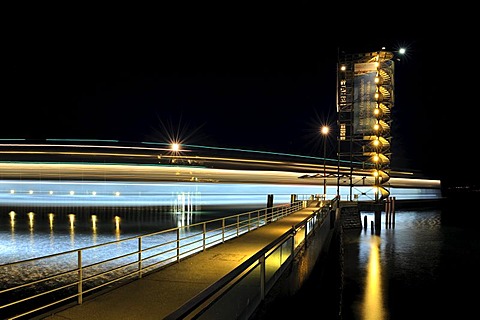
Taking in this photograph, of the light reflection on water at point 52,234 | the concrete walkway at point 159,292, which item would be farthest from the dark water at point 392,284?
the light reflection on water at point 52,234

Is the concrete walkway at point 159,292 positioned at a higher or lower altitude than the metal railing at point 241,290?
lower

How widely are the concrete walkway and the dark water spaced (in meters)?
1.80

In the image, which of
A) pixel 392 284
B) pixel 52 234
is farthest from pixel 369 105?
pixel 52 234

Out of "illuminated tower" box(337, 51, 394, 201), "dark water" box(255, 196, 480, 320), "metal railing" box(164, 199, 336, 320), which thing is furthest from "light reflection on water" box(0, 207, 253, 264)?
"illuminated tower" box(337, 51, 394, 201)

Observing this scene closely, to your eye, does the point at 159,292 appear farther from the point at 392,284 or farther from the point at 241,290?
the point at 392,284

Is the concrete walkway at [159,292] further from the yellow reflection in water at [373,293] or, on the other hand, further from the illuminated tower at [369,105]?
the illuminated tower at [369,105]

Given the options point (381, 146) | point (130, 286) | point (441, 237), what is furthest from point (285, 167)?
point (130, 286)

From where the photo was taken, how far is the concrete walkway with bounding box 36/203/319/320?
22.6 ft

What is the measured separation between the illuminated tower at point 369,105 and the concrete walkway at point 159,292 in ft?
156

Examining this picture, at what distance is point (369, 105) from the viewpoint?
5812 cm

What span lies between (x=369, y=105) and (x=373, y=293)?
133 feet

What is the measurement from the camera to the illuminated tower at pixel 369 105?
57.3 metres

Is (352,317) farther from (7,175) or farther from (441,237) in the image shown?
(7,175)

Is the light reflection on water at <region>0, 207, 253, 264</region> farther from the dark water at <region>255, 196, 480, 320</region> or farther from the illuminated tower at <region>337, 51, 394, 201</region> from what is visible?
the illuminated tower at <region>337, 51, 394, 201</region>
